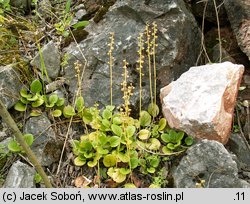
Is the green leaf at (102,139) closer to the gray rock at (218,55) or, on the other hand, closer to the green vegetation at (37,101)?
the green vegetation at (37,101)

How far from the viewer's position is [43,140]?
3.06 meters

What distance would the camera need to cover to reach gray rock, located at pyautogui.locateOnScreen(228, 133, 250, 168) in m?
3.01

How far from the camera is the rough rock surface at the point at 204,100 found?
111 inches

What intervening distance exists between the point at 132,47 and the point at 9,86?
1.00 meters

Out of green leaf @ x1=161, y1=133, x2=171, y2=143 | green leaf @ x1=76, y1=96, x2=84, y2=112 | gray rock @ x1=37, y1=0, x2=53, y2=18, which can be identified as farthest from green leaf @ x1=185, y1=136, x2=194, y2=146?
gray rock @ x1=37, y1=0, x2=53, y2=18

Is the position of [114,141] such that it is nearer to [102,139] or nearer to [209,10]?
[102,139]

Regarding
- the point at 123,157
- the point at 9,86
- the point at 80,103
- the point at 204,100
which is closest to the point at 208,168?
the point at 204,100

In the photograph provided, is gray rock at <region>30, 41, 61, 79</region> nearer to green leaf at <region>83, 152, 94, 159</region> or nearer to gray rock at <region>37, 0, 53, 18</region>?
gray rock at <region>37, 0, 53, 18</region>

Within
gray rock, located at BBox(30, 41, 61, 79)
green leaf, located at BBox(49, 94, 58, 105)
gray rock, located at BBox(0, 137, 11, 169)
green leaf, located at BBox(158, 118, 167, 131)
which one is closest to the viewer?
gray rock, located at BBox(0, 137, 11, 169)

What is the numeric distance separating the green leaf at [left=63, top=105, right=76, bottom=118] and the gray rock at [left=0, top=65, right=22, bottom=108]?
384 mm

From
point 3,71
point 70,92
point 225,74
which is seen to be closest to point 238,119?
point 225,74

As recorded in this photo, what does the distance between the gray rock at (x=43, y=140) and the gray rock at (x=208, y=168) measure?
888mm

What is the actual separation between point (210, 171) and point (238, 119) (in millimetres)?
648

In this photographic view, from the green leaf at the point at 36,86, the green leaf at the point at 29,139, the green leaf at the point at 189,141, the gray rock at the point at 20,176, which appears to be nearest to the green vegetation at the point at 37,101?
the green leaf at the point at 36,86
